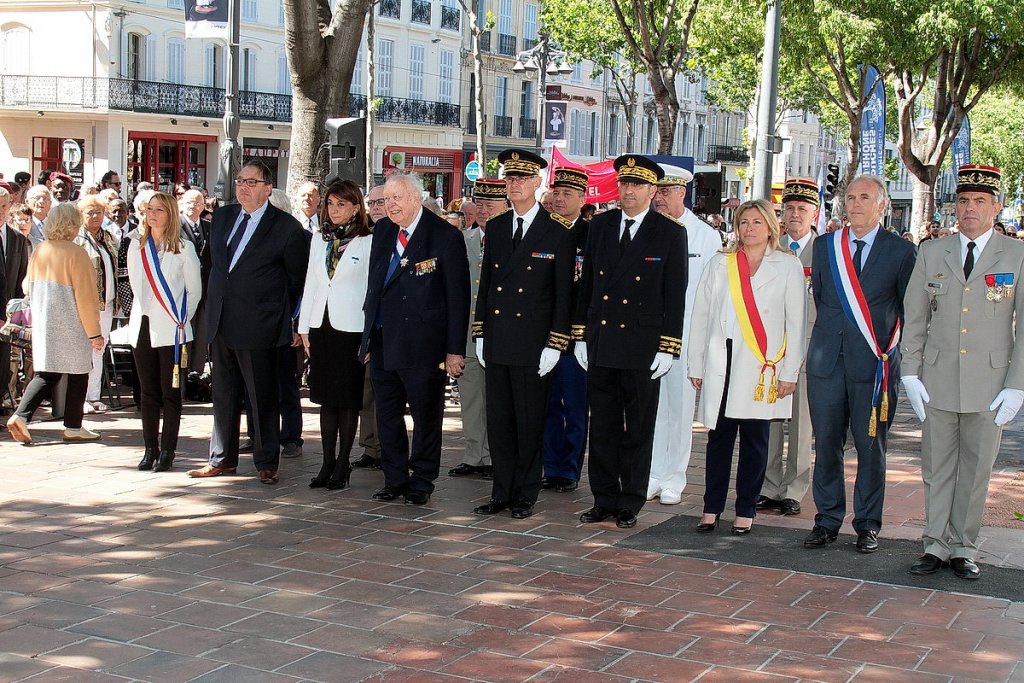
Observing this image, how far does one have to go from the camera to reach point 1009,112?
209ft

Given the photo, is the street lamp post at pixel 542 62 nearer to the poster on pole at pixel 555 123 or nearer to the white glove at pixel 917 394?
the poster on pole at pixel 555 123

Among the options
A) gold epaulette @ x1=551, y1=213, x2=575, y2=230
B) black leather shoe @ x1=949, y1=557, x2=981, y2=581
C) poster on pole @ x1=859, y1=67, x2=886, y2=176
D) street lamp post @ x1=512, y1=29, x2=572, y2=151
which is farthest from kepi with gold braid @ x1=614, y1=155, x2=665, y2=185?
street lamp post @ x1=512, y1=29, x2=572, y2=151

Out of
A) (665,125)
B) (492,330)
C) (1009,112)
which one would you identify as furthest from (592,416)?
(1009,112)

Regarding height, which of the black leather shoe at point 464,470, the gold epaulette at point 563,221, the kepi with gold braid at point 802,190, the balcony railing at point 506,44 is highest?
the balcony railing at point 506,44

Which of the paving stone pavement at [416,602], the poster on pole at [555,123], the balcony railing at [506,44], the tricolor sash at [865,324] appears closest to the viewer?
the paving stone pavement at [416,602]

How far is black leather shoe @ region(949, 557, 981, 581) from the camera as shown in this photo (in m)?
6.84

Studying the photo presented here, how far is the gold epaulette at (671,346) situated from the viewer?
25.2 feet

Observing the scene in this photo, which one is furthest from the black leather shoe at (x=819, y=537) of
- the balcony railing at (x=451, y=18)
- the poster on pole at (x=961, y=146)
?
the balcony railing at (x=451, y=18)

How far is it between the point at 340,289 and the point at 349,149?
16.3 feet

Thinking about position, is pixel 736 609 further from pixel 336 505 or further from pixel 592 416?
pixel 336 505

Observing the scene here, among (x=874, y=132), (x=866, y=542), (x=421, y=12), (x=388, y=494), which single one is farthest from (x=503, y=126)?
(x=866, y=542)

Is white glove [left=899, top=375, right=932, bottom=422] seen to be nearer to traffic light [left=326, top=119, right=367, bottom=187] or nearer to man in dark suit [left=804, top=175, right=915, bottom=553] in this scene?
man in dark suit [left=804, top=175, right=915, bottom=553]

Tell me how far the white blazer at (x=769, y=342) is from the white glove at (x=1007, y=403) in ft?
3.91

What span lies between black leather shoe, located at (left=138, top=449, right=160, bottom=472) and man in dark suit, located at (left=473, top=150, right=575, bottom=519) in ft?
8.15
